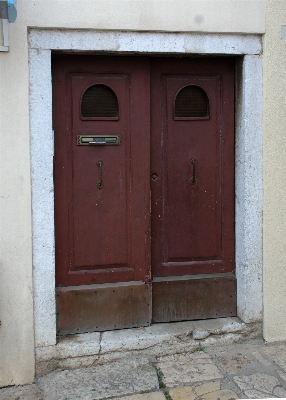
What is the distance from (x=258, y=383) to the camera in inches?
138

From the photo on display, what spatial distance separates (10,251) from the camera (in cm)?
360

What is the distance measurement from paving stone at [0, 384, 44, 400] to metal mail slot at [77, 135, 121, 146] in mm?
1881

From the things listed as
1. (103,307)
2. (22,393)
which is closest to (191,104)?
(103,307)

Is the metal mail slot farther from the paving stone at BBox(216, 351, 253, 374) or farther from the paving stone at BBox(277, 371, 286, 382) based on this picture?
the paving stone at BBox(277, 371, 286, 382)

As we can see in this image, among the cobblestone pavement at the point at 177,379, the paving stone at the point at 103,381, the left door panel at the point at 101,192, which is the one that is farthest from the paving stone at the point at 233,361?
the left door panel at the point at 101,192

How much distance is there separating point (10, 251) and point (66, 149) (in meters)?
0.90

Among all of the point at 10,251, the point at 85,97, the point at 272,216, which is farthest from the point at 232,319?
the point at 85,97

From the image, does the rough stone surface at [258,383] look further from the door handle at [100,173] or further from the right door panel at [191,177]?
the door handle at [100,173]

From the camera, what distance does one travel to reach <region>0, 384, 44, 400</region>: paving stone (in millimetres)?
3475

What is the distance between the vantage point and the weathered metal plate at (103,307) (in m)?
3.89

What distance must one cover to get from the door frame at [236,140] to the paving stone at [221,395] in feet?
2.62

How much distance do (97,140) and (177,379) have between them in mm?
1922

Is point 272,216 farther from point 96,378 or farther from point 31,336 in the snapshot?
point 31,336

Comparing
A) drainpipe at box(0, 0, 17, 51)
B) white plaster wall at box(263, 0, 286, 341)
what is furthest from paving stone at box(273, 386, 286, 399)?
drainpipe at box(0, 0, 17, 51)
